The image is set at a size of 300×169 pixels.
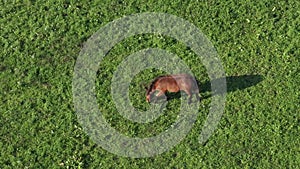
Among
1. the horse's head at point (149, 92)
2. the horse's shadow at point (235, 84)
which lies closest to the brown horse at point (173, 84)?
the horse's head at point (149, 92)

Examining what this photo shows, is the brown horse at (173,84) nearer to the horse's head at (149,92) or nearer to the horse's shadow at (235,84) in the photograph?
the horse's head at (149,92)

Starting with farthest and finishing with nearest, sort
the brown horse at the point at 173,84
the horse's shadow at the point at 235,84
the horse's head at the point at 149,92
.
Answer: the horse's shadow at the point at 235,84 → the horse's head at the point at 149,92 → the brown horse at the point at 173,84

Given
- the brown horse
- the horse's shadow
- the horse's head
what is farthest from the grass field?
the brown horse

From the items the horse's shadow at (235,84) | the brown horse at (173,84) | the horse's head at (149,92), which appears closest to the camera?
the brown horse at (173,84)

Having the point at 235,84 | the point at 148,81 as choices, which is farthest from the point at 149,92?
the point at 235,84

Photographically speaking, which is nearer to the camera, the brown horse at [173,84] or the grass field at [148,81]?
the brown horse at [173,84]

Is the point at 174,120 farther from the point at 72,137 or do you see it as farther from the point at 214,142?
the point at 72,137

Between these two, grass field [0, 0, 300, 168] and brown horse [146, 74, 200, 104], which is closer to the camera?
brown horse [146, 74, 200, 104]

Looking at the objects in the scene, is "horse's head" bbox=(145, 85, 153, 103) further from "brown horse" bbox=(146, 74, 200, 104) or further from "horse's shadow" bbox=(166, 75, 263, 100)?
"horse's shadow" bbox=(166, 75, 263, 100)
